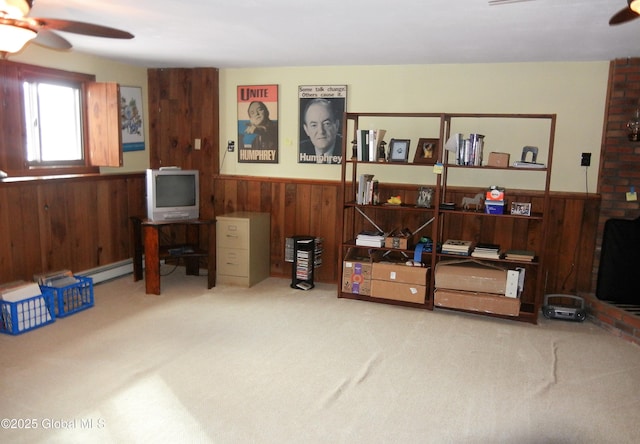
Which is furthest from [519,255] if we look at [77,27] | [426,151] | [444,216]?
[77,27]

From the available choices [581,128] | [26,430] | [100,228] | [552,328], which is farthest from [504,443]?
[100,228]

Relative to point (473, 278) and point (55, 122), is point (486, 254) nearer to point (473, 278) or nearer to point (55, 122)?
point (473, 278)

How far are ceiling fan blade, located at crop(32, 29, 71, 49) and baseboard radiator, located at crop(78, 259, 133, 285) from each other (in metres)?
2.63

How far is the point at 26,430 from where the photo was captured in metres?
2.47

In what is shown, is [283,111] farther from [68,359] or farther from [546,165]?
[68,359]

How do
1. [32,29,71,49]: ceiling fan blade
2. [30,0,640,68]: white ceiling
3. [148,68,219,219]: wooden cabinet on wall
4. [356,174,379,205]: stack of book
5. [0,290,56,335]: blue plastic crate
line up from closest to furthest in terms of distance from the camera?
[32,29,71,49]: ceiling fan blade, [30,0,640,68]: white ceiling, [0,290,56,335]: blue plastic crate, [356,174,379,205]: stack of book, [148,68,219,219]: wooden cabinet on wall

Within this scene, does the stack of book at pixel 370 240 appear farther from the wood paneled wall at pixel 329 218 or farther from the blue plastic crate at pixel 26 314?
the blue plastic crate at pixel 26 314

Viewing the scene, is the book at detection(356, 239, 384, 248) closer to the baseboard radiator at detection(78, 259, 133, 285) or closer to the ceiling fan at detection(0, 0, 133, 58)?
the baseboard radiator at detection(78, 259, 133, 285)

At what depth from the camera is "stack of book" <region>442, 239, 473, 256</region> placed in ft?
14.4

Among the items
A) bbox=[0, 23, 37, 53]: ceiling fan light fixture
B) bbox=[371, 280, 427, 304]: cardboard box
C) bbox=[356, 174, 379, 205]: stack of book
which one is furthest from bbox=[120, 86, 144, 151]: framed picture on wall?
bbox=[371, 280, 427, 304]: cardboard box

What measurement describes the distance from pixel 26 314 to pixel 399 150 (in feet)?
11.0

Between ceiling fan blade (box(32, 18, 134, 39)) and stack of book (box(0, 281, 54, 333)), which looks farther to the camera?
stack of book (box(0, 281, 54, 333))

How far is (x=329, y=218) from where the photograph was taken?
17.1 feet

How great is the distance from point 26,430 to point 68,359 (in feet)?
2.75
